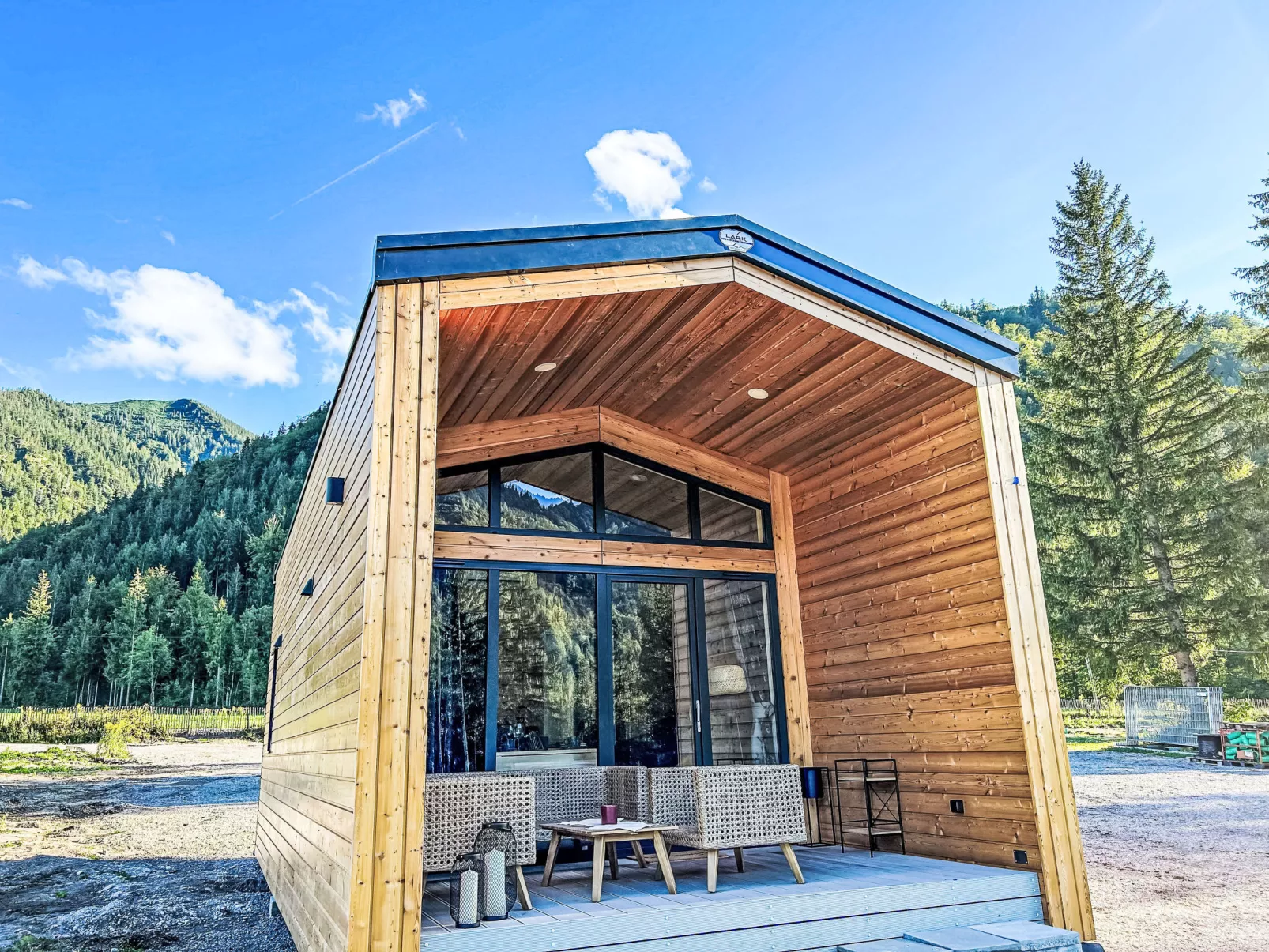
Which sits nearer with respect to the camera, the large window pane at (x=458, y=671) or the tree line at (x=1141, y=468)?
the large window pane at (x=458, y=671)

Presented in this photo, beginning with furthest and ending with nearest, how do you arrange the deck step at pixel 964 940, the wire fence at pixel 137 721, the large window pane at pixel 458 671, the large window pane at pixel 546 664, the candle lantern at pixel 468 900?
the wire fence at pixel 137 721
the large window pane at pixel 546 664
the large window pane at pixel 458 671
the deck step at pixel 964 940
the candle lantern at pixel 468 900

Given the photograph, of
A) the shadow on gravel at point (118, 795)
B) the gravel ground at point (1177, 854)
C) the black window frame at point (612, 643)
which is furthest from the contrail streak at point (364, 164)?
the gravel ground at point (1177, 854)

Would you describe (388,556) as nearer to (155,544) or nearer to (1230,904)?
(1230,904)

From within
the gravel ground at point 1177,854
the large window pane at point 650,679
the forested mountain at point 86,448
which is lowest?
the gravel ground at point 1177,854

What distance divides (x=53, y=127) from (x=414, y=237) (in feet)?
230

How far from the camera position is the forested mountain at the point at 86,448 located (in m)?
65.7

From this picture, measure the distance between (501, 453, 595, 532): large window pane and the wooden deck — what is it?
2.23 m

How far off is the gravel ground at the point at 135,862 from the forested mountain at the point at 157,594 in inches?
435

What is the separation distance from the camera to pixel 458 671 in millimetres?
A: 5207

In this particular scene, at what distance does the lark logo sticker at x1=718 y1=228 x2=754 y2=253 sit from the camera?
412cm

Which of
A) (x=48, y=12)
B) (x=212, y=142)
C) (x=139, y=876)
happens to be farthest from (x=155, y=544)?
(x=139, y=876)

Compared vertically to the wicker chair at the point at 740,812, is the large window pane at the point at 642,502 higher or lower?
higher

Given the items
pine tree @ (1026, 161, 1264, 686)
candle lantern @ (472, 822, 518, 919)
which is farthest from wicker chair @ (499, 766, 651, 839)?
pine tree @ (1026, 161, 1264, 686)

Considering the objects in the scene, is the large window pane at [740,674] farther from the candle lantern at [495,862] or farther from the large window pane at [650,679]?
the candle lantern at [495,862]
